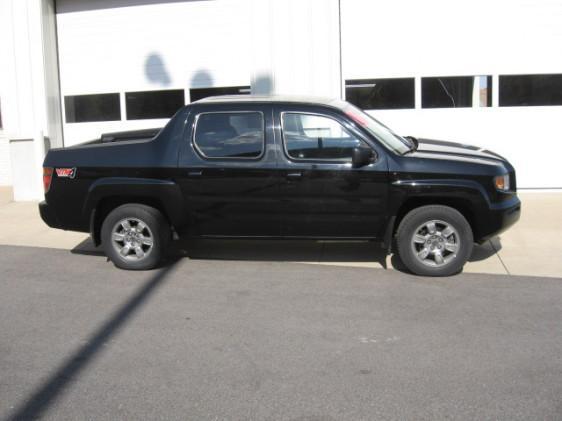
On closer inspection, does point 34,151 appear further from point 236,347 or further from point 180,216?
point 236,347

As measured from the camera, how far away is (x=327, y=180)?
695 centimetres

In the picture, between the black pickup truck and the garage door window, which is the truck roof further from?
the garage door window

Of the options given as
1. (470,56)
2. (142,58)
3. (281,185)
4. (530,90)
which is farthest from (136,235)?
(530,90)

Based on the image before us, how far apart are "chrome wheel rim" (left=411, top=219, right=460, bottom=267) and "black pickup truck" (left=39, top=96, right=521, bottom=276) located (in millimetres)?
10

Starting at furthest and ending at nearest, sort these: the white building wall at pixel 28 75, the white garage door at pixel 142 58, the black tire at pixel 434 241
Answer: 1. the white building wall at pixel 28 75
2. the white garage door at pixel 142 58
3. the black tire at pixel 434 241

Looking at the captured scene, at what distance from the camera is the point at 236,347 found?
519 centimetres

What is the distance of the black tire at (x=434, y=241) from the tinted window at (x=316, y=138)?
96 centimetres

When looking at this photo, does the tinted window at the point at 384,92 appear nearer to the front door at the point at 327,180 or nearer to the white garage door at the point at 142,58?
the white garage door at the point at 142,58

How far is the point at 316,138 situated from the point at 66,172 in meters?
2.77

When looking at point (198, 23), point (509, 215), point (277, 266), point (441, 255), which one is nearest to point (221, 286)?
point (277, 266)

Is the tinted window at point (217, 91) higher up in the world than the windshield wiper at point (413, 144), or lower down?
higher up

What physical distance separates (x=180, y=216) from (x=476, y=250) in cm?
355

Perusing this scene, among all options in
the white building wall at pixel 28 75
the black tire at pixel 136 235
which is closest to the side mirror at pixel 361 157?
the black tire at pixel 136 235

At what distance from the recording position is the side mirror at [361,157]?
6.72 m
